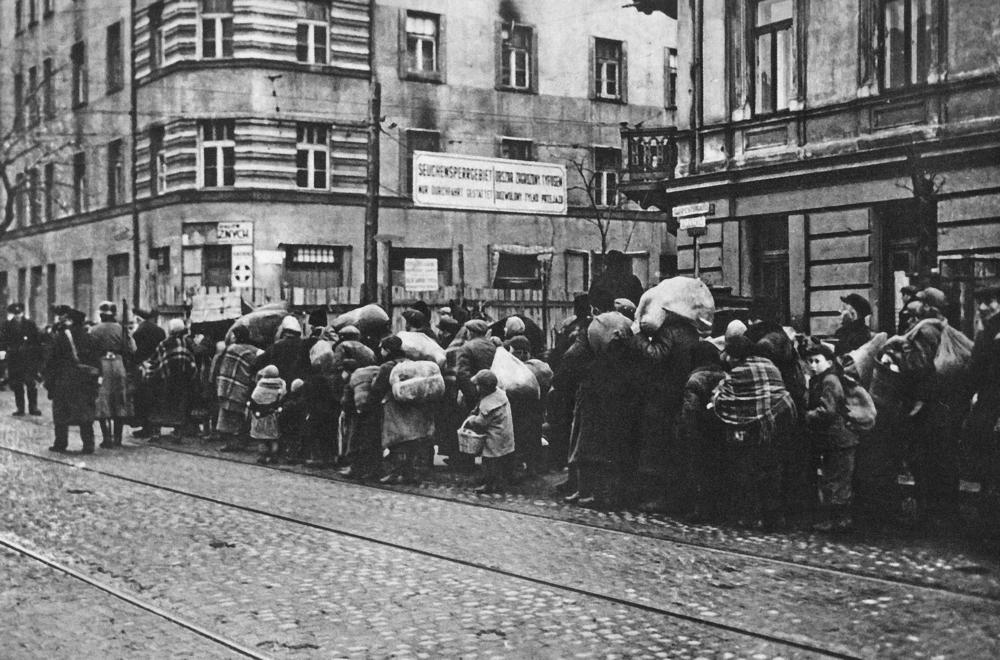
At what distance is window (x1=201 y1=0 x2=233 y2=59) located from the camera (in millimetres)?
31500

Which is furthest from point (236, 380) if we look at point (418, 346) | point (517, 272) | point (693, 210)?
point (517, 272)

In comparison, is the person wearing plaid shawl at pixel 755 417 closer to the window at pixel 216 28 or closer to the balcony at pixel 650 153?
the balcony at pixel 650 153

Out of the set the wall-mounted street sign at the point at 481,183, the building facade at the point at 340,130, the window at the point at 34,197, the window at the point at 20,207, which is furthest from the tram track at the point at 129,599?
the window at the point at 20,207

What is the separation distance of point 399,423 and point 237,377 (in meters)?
4.42

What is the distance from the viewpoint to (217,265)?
31.4 metres

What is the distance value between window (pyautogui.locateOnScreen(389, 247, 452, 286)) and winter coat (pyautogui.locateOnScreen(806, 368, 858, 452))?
2307 cm

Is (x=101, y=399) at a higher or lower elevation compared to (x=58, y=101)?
lower

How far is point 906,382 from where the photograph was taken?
32.1 feet

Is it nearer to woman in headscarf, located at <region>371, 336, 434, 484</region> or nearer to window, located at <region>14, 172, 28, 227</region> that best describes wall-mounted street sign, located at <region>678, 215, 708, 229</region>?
woman in headscarf, located at <region>371, 336, 434, 484</region>

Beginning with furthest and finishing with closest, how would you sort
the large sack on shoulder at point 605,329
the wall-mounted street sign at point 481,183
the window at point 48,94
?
the window at point 48,94
the wall-mounted street sign at point 481,183
the large sack on shoulder at point 605,329

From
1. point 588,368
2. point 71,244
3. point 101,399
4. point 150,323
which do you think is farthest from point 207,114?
point 588,368

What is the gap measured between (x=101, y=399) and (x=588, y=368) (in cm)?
805

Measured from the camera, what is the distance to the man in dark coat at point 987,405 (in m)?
8.80

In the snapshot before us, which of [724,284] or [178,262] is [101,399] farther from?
[178,262]
